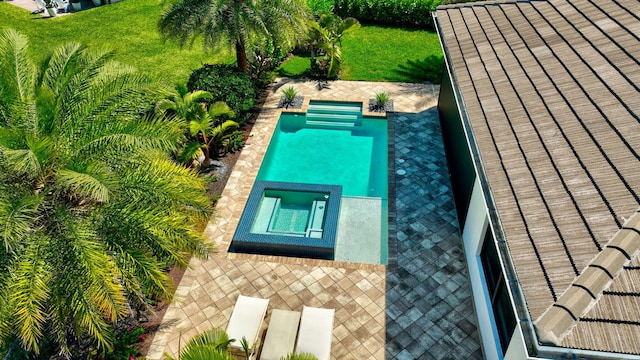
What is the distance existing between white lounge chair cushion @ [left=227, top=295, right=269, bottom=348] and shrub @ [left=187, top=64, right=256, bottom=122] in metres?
8.77

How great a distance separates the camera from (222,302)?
39.6ft

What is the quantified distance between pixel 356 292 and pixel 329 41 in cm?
1379

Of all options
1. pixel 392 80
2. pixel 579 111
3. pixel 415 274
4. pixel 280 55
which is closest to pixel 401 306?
pixel 415 274

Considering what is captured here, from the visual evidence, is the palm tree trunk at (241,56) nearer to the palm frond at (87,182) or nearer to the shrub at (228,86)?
the shrub at (228,86)

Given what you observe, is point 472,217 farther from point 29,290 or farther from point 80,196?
point 29,290

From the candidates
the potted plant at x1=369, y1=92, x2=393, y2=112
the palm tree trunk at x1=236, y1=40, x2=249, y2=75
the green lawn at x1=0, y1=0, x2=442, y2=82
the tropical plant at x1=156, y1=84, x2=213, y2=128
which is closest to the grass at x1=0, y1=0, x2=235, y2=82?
the green lawn at x1=0, y1=0, x2=442, y2=82

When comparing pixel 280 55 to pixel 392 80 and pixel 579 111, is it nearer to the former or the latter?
pixel 392 80

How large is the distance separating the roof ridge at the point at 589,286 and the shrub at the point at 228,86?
14.0m

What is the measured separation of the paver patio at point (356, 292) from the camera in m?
11.0

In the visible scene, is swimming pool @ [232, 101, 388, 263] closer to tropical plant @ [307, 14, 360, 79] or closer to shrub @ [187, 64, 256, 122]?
shrub @ [187, 64, 256, 122]

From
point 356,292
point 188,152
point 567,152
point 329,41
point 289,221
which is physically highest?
point 567,152

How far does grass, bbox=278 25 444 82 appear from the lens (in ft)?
77.1

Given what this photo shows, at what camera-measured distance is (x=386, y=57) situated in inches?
994

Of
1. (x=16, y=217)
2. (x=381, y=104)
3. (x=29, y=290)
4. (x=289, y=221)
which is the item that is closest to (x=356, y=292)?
(x=289, y=221)
